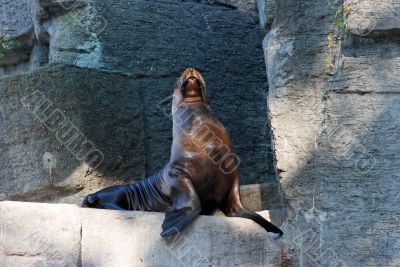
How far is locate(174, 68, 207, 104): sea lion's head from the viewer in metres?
5.63

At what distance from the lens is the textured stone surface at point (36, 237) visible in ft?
14.5

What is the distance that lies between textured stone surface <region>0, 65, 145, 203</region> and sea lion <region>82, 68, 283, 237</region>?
26.2 inches

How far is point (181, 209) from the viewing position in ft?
16.2

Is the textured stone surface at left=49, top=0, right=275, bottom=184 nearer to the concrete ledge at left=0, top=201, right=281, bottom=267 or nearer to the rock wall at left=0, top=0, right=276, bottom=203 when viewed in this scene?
the rock wall at left=0, top=0, right=276, bottom=203

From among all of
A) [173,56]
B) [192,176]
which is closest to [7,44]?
[173,56]

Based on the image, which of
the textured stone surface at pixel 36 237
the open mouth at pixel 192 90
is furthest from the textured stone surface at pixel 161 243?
the open mouth at pixel 192 90

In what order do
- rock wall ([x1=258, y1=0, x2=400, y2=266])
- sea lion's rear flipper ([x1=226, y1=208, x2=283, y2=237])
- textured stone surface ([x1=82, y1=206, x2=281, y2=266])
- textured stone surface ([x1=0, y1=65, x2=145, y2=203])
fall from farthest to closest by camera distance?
textured stone surface ([x1=0, y1=65, x2=145, y2=203])
sea lion's rear flipper ([x1=226, y1=208, x2=283, y2=237])
rock wall ([x1=258, y1=0, x2=400, y2=266])
textured stone surface ([x1=82, y1=206, x2=281, y2=266])

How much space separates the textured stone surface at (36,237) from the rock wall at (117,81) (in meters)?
1.75

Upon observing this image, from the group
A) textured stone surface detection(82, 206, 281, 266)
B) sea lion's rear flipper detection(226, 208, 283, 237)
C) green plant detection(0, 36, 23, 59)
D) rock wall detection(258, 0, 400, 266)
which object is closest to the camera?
textured stone surface detection(82, 206, 281, 266)

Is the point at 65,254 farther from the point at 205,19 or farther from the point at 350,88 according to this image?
the point at 205,19

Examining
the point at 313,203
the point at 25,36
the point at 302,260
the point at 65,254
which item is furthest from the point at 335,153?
the point at 25,36

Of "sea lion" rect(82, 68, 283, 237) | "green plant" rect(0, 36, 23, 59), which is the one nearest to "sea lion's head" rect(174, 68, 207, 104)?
"sea lion" rect(82, 68, 283, 237)

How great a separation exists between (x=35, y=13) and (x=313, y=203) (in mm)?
3325

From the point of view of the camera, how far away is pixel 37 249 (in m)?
4.45
